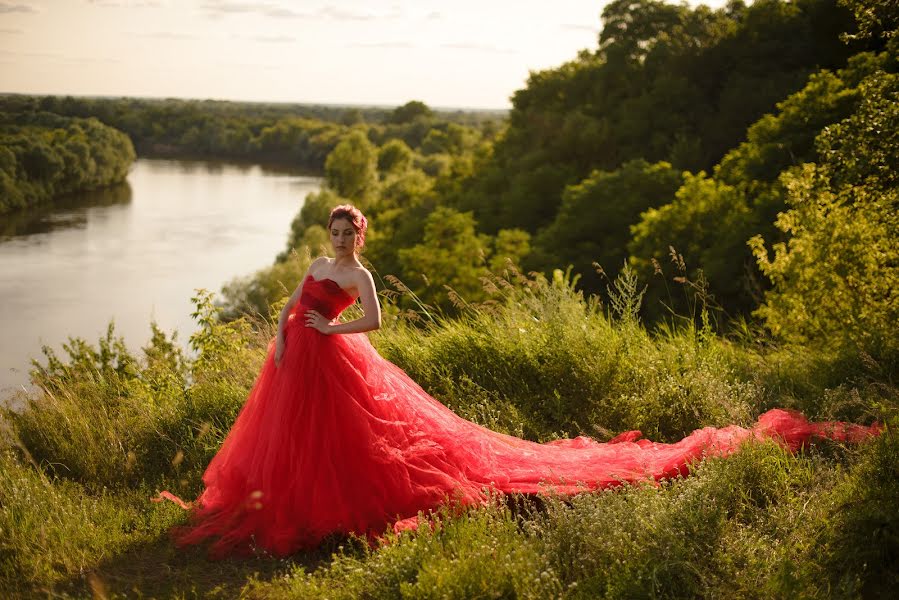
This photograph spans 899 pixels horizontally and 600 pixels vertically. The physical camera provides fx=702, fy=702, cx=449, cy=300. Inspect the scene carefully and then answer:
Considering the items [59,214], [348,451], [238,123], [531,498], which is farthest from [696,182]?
[238,123]

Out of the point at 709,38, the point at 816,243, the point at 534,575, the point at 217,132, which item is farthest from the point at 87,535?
the point at 217,132

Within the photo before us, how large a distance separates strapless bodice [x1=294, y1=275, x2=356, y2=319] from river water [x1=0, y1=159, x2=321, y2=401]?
15.5 meters

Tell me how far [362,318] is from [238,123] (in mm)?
63603

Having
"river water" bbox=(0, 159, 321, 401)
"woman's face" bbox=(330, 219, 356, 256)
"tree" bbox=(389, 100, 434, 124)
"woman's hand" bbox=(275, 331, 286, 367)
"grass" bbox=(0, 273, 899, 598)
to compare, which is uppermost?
"tree" bbox=(389, 100, 434, 124)

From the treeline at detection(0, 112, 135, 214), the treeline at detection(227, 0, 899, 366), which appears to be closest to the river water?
the treeline at detection(0, 112, 135, 214)

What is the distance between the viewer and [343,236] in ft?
14.2

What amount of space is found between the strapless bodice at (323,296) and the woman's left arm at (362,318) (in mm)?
74

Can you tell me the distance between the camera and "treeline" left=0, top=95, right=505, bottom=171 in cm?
2700

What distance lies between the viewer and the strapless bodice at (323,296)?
172 inches

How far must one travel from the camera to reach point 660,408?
17.6 ft

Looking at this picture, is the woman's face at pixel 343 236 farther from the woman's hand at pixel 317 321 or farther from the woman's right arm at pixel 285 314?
the woman's hand at pixel 317 321

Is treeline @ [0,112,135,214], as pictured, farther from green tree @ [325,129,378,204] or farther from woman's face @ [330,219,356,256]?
green tree @ [325,129,378,204]

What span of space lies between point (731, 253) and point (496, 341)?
1667 centimetres

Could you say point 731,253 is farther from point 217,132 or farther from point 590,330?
point 217,132
